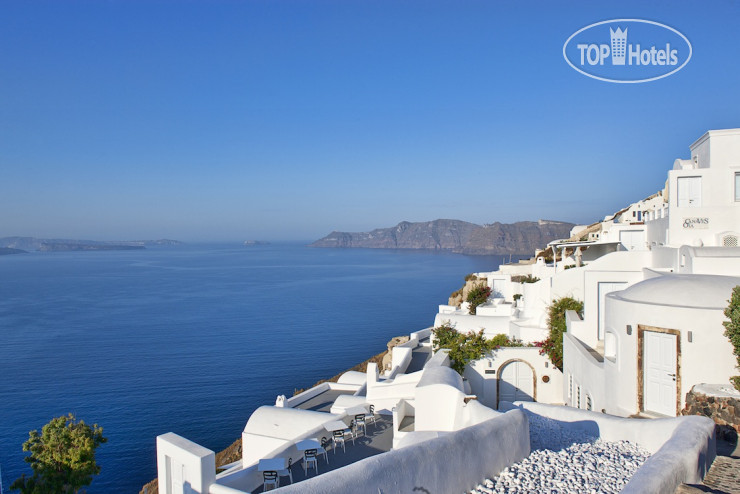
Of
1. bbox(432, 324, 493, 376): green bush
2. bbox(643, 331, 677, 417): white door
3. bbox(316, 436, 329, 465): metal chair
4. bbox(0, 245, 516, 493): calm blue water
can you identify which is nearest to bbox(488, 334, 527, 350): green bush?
bbox(432, 324, 493, 376): green bush

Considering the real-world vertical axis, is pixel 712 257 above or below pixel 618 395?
above

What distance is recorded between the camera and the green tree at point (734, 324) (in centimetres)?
862

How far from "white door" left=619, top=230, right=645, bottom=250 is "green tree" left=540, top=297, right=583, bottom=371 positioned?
6891 mm

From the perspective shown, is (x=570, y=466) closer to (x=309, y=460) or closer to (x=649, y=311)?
(x=649, y=311)

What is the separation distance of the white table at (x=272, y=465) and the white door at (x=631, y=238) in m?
17.8

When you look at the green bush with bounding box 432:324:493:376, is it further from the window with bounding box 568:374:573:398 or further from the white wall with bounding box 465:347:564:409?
the window with bounding box 568:374:573:398

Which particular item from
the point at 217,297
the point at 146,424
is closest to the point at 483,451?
the point at 146,424

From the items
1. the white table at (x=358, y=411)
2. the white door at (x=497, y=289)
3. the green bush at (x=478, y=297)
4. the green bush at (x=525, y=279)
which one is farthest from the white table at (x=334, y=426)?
the white door at (x=497, y=289)

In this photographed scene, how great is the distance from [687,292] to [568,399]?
255 inches

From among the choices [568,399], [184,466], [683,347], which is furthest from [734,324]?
[184,466]

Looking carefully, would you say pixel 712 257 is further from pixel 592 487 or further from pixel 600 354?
pixel 592 487

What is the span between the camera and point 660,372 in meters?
9.69

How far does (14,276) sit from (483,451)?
136 m

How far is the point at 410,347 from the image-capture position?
21.2 meters
